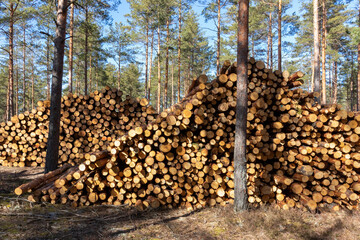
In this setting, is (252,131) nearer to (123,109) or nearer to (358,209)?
(358,209)

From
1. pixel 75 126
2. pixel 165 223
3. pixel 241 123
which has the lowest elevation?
pixel 165 223

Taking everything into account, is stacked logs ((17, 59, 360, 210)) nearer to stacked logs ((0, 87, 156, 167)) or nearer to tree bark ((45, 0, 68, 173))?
tree bark ((45, 0, 68, 173))

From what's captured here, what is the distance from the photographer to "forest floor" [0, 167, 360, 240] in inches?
140

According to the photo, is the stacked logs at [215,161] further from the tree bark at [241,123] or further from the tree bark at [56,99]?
the tree bark at [56,99]

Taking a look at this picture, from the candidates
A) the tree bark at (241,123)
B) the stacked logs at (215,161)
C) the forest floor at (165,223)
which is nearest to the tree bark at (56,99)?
the stacked logs at (215,161)

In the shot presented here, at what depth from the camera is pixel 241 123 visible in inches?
171

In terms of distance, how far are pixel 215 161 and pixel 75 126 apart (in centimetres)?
545

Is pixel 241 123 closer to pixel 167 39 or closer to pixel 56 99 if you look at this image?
pixel 56 99

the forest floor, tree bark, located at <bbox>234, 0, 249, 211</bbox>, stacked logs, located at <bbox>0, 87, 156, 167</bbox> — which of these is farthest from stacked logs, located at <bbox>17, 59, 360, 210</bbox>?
stacked logs, located at <bbox>0, 87, 156, 167</bbox>

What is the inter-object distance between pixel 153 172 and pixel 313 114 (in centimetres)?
375

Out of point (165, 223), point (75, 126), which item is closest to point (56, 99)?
point (75, 126)

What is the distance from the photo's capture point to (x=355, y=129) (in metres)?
4.77

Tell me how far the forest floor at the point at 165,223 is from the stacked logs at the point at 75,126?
330 centimetres

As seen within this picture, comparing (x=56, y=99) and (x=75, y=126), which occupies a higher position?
(x=56, y=99)
